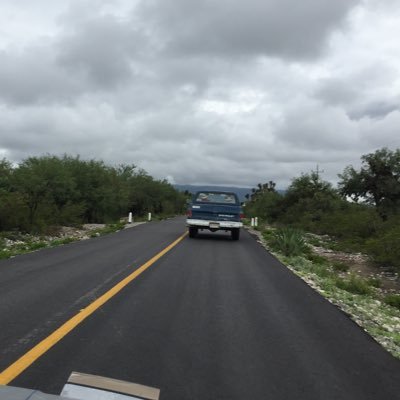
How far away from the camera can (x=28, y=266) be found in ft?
35.5

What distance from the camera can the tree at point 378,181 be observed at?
35.0 meters

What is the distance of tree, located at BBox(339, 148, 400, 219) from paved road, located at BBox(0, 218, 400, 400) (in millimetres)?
27817

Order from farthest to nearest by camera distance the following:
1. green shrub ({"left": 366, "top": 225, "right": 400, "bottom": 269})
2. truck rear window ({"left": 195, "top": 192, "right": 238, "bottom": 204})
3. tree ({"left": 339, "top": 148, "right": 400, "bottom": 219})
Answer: tree ({"left": 339, "top": 148, "right": 400, "bottom": 219}) → truck rear window ({"left": 195, "top": 192, "right": 238, "bottom": 204}) → green shrub ({"left": 366, "top": 225, "right": 400, "bottom": 269})

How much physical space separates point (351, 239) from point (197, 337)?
19.5m

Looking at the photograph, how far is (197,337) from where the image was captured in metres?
5.49

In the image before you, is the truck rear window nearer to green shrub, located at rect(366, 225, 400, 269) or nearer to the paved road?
green shrub, located at rect(366, 225, 400, 269)

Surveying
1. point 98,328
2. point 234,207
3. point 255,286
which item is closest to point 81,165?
point 234,207

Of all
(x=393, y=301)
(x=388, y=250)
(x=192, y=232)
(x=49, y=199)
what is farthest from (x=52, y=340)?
(x=49, y=199)

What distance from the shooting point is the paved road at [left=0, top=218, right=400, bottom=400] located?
4.16m

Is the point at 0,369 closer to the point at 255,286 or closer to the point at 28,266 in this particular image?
the point at 255,286

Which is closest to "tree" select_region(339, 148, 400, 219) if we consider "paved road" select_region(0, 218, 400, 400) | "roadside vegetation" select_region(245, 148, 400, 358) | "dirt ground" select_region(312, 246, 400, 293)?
"roadside vegetation" select_region(245, 148, 400, 358)

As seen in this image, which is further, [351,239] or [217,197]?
[351,239]

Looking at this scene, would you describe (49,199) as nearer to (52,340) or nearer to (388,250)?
(388,250)

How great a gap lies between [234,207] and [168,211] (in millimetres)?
55598
